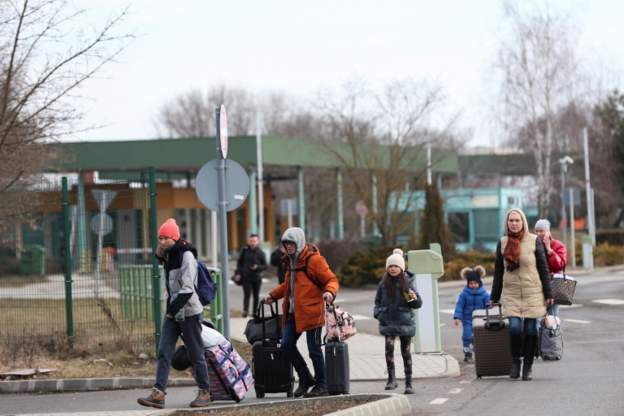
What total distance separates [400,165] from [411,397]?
34.6 m

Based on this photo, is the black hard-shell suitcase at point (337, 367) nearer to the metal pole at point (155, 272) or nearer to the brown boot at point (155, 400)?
the brown boot at point (155, 400)

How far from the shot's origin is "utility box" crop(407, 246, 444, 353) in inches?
684

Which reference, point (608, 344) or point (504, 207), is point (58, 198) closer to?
point (608, 344)

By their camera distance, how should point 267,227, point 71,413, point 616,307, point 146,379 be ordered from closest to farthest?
point 71,413, point 146,379, point 616,307, point 267,227

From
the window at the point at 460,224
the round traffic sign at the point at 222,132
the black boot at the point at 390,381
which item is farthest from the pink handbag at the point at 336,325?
the window at the point at 460,224

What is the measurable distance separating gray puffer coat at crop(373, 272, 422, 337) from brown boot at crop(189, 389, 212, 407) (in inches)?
82.6

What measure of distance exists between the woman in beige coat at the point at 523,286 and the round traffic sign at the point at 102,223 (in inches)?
226

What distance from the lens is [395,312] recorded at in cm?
1333

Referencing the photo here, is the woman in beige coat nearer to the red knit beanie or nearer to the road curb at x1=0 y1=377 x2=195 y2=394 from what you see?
the red knit beanie

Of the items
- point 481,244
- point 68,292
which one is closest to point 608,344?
point 68,292

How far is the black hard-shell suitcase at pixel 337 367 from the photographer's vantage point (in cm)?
1227

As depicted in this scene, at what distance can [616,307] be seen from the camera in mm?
25703

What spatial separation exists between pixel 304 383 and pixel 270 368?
38 cm

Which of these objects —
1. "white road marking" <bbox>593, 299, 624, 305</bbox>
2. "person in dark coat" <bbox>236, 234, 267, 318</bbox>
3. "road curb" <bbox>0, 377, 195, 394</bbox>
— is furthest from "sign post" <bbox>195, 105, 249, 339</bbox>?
"white road marking" <bbox>593, 299, 624, 305</bbox>
